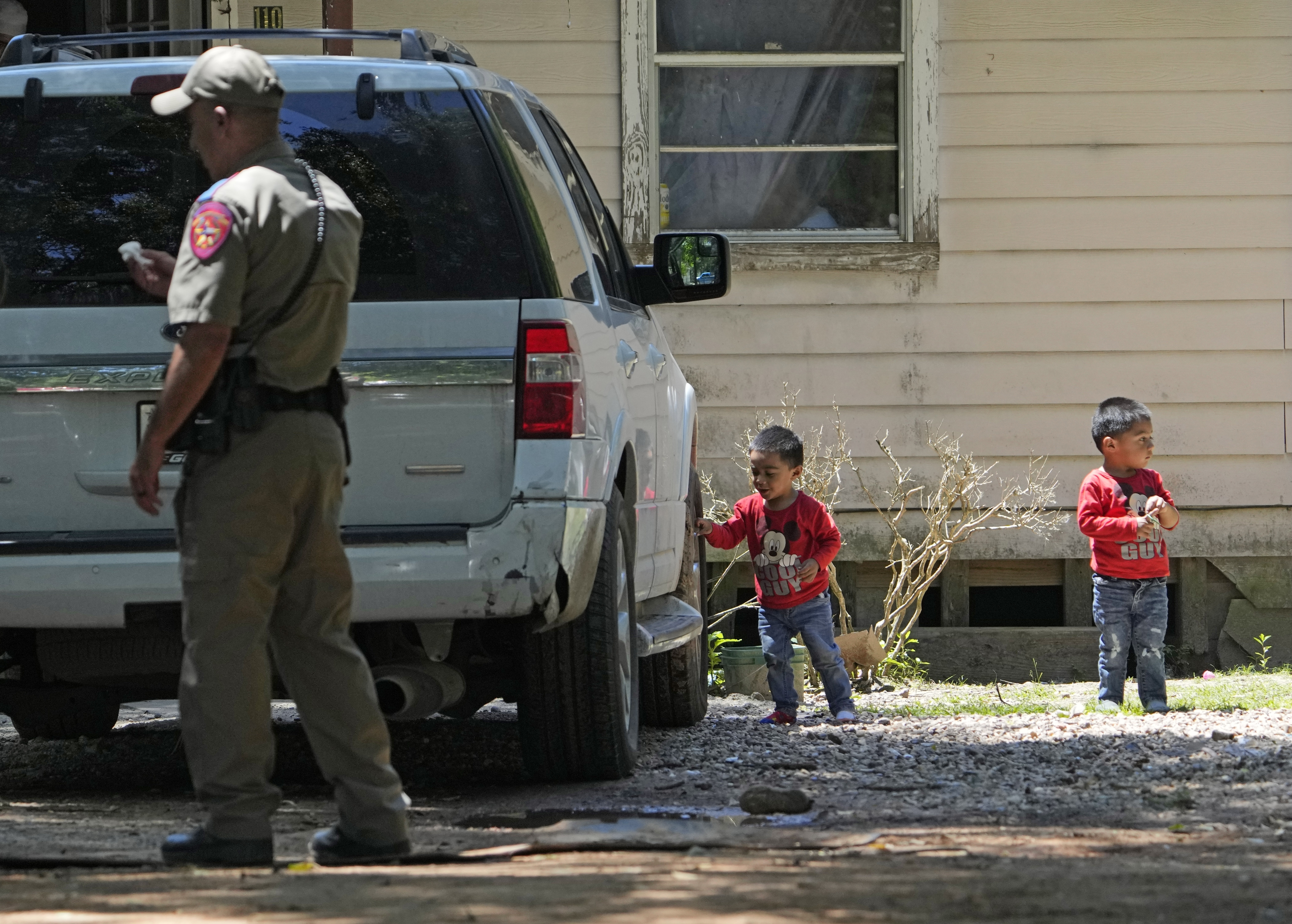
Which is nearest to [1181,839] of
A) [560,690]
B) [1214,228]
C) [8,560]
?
[560,690]

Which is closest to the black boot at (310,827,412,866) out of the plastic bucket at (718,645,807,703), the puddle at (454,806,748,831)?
the puddle at (454,806,748,831)

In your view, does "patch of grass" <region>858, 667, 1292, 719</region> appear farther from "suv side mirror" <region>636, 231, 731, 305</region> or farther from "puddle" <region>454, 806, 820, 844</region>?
"puddle" <region>454, 806, 820, 844</region>

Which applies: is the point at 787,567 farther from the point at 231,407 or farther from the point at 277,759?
the point at 231,407

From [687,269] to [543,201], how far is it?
4.90 ft

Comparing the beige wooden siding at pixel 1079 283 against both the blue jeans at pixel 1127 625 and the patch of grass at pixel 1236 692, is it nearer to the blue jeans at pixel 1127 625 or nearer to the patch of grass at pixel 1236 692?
the patch of grass at pixel 1236 692

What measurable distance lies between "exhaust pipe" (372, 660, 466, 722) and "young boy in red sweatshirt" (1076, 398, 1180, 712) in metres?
3.22

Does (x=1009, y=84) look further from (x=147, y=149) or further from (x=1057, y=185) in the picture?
(x=147, y=149)

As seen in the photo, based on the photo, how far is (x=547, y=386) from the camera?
14.2 ft

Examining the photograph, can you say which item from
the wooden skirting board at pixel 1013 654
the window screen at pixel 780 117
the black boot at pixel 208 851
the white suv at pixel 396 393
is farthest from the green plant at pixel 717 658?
the black boot at pixel 208 851

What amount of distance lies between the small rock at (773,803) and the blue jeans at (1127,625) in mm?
2699

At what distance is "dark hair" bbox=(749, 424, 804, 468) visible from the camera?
706cm

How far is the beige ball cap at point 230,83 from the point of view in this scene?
11.8 ft

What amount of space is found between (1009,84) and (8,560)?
6475mm

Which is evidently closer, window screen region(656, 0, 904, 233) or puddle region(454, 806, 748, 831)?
puddle region(454, 806, 748, 831)
